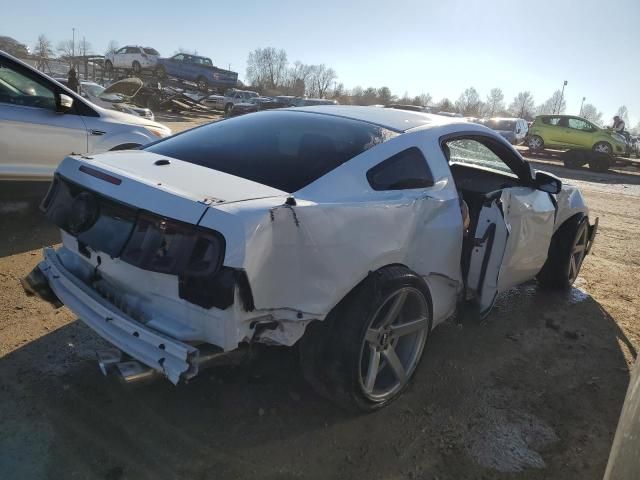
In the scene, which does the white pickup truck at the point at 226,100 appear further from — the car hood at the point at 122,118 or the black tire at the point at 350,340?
the black tire at the point at 350,340

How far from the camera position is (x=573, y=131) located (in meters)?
20.5

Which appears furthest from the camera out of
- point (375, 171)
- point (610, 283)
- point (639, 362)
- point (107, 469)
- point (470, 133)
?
point (610, 283)

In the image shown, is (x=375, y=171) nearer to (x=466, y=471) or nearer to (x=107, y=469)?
(x=466, y=471)

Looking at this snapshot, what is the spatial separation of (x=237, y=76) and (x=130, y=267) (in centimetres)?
3148

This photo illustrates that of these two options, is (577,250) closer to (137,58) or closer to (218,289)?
(218,289)

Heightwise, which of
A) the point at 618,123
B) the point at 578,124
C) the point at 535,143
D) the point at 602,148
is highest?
the point at 618,123

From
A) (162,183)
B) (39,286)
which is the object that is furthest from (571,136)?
(39,286)

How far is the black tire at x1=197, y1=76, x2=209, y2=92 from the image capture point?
98.5ft

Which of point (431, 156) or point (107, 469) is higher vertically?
point (431, 156)

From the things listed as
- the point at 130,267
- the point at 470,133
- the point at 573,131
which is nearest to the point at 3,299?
the point at 130,267

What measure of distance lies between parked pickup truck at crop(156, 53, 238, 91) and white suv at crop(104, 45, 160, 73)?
18.1 inches

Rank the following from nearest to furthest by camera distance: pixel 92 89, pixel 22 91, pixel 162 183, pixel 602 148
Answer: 1. pixel 162 183
2. pixel 22 91
3. pixel 92 89
4. pixel 602 148

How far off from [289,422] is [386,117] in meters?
1.93

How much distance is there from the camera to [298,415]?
2699 mm
